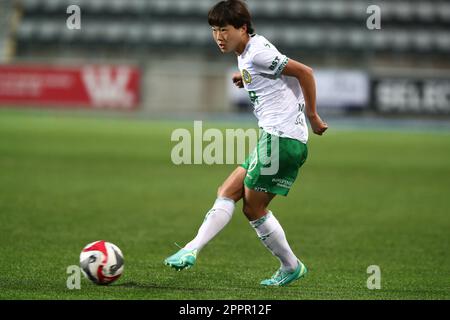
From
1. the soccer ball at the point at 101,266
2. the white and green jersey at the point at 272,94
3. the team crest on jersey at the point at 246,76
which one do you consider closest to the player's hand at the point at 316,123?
the white and green jersey at the point at 272,94

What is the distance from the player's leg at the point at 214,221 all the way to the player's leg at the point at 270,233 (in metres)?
0.09

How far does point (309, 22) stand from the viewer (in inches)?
1361

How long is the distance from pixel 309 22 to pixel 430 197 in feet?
75.6

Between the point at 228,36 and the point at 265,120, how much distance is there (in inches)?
24.3

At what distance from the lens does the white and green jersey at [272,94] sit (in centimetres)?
580

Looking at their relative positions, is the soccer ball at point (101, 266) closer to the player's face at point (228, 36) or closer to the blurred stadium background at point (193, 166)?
the blurred stadium background at point (193, 166)

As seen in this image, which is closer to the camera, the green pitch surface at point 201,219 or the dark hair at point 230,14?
the dark hair at point 230,14

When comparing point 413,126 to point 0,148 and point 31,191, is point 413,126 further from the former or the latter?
point 31,191

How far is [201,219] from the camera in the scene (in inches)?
396

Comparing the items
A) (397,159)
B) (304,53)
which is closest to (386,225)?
(397,159)

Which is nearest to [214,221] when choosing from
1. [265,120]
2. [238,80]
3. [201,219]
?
[265,120]

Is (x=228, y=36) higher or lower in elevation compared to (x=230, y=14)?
lower

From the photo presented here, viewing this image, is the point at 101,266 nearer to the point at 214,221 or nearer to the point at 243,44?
the point at 214,221

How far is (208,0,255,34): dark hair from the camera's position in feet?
18.8
